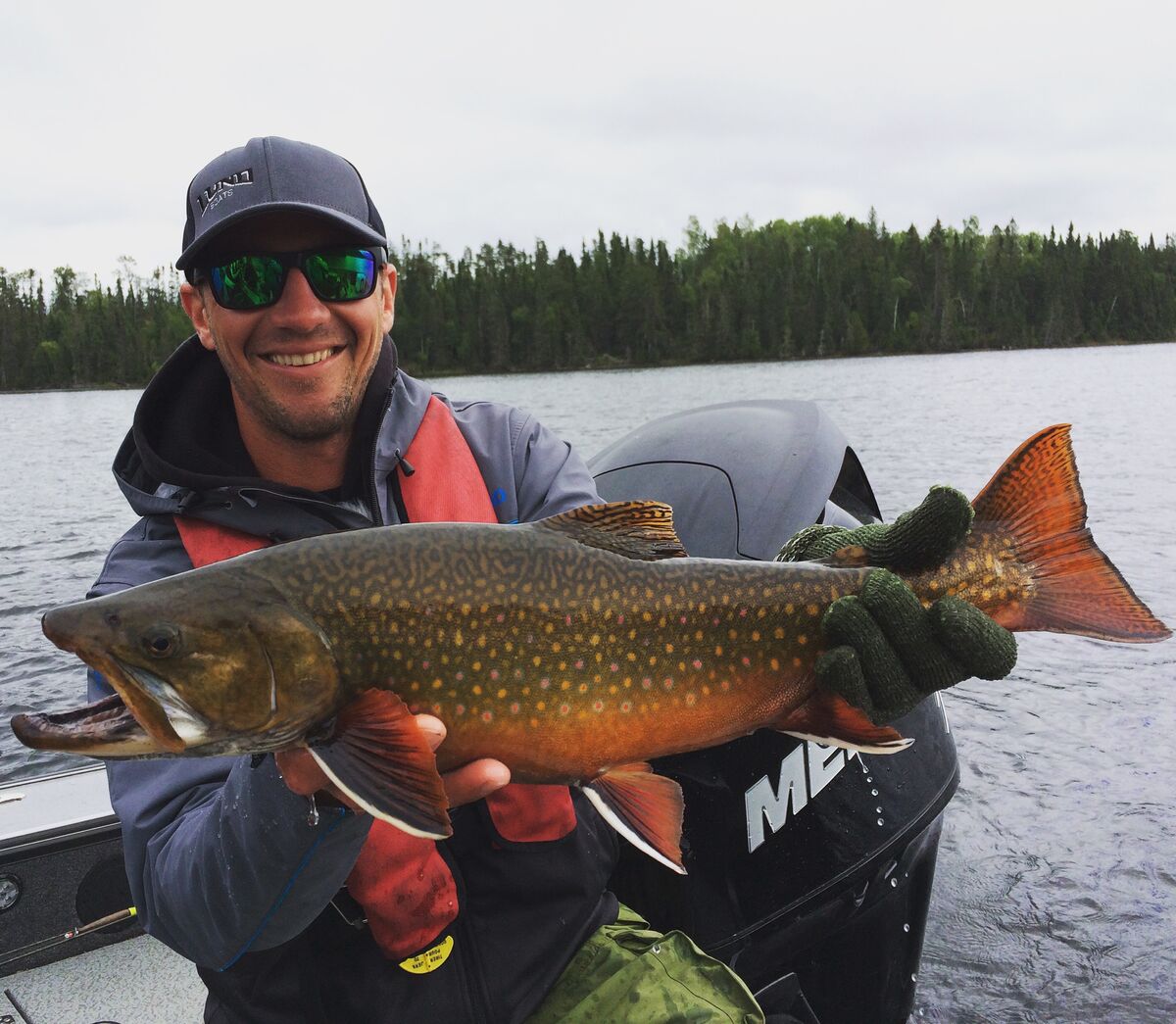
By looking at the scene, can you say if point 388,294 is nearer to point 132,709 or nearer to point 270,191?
point 270,191

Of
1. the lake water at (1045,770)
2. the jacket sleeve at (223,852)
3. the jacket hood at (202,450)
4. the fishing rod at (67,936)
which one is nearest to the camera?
the jacket sleeve at (223,852)

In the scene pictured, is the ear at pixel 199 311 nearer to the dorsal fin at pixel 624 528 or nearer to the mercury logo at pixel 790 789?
the dorsal fin at pixel 624 528

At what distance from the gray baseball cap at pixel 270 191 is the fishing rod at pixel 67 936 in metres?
2.98

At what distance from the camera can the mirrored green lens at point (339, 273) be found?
10.5 feet

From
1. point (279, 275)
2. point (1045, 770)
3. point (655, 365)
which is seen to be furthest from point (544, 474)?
point (655, 365)

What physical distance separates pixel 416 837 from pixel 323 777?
0.39 meters

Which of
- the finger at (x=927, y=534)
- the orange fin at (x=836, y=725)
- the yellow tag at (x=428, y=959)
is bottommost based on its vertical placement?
the yellow tag at (x=428, y=959)

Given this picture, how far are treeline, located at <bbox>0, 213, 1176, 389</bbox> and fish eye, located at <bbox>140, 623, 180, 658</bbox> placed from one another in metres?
88.8

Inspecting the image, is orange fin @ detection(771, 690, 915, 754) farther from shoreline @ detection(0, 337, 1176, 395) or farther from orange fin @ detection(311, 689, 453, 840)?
shoreline @ detection(0, 337, 1176, 395)

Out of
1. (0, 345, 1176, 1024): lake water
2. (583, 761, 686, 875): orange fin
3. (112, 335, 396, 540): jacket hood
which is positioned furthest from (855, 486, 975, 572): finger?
(0, 345, 1176, 1024): lake water

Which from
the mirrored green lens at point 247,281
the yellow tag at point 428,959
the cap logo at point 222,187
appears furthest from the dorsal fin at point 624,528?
the cap logo at point 222,187

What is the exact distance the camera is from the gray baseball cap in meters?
3.05

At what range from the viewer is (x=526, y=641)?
2324 mm

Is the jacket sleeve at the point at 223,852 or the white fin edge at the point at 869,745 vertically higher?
the white fin edge at the point at 869,745
